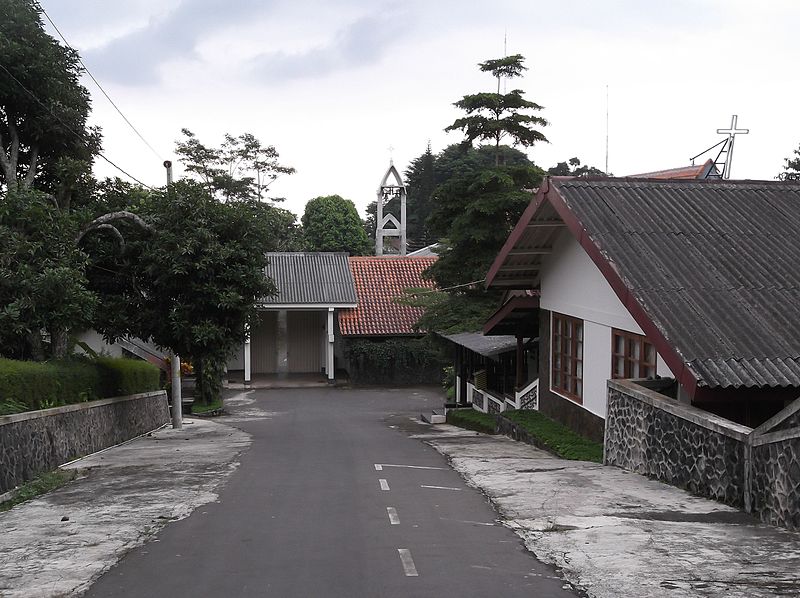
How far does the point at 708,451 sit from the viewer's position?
10359 millimetres

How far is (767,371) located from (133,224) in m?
15.9

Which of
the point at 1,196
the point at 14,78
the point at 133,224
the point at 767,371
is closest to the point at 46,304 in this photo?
the point at 1,196

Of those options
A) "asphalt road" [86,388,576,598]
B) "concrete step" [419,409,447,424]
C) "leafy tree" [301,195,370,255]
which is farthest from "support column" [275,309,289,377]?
"leafy tree" [301,195,370,255]

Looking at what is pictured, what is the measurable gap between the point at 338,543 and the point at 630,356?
8044 mm

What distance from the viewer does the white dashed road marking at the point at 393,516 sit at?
9.73 metres

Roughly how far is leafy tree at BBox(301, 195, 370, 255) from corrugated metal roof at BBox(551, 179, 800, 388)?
61.5 meters

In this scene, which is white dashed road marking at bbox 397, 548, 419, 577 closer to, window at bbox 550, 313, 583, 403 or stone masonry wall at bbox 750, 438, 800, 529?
stone masonry wall at bbox 750, 438, 800, 529

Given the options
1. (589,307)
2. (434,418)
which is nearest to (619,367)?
(589,307)

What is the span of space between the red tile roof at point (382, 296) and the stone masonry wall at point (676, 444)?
2740 cm

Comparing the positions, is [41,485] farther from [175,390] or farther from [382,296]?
[382,296]

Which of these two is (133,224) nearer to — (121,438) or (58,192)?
(58,192)

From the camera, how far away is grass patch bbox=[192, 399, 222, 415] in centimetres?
3391

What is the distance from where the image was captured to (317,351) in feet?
155

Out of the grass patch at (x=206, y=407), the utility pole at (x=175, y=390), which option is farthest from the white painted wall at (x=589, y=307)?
the grass patch at (x=206, y=407)
